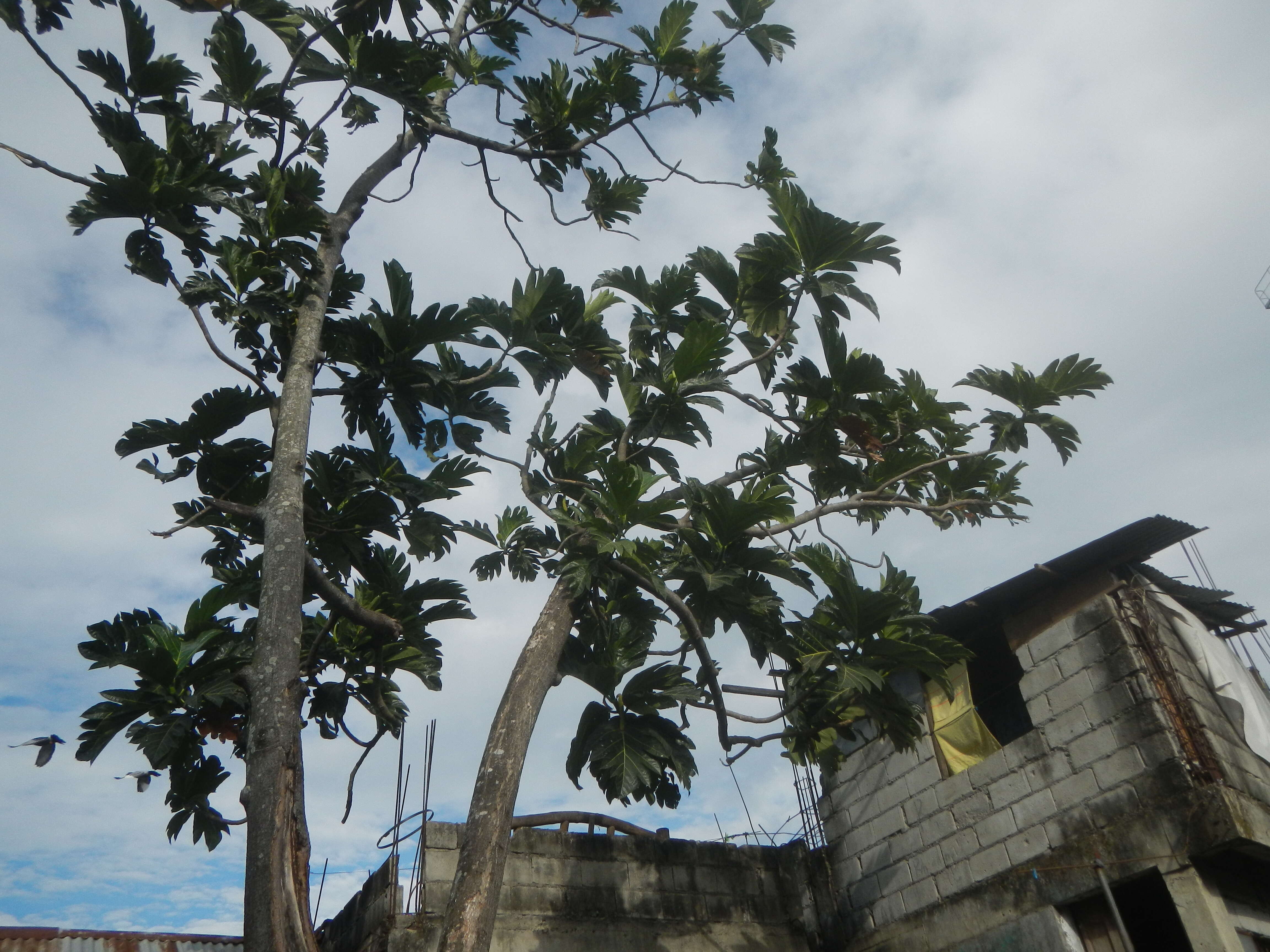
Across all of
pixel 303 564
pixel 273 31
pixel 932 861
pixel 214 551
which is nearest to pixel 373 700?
pixel 214 551

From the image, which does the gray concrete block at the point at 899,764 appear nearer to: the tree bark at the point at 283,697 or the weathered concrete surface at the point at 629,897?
the weathered concrete surface at the point at 629,897

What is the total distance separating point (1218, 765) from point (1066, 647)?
3.82 ft

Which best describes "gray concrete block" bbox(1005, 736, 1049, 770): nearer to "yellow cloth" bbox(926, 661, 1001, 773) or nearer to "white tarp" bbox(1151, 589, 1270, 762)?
"yellow cloth" bbox(926, 661, 1001, 773)

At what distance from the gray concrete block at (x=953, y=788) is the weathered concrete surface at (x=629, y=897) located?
1.47 metres

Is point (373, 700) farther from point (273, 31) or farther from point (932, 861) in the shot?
point (932, 861)

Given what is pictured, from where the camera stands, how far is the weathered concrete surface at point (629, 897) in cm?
646

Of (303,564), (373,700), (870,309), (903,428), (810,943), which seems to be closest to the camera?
(303,564)

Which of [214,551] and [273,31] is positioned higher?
[273,31]

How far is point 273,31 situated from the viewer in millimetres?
4883

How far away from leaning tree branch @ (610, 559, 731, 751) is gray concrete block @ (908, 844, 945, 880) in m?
2.84

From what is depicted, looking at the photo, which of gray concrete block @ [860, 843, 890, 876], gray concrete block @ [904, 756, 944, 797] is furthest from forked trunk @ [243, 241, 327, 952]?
gray concrete block @ [860, 843, 890, 876]

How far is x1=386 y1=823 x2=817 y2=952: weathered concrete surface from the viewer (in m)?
6.46

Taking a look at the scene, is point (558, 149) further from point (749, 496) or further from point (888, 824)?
point (888, 824)

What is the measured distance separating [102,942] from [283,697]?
20.9 ft
